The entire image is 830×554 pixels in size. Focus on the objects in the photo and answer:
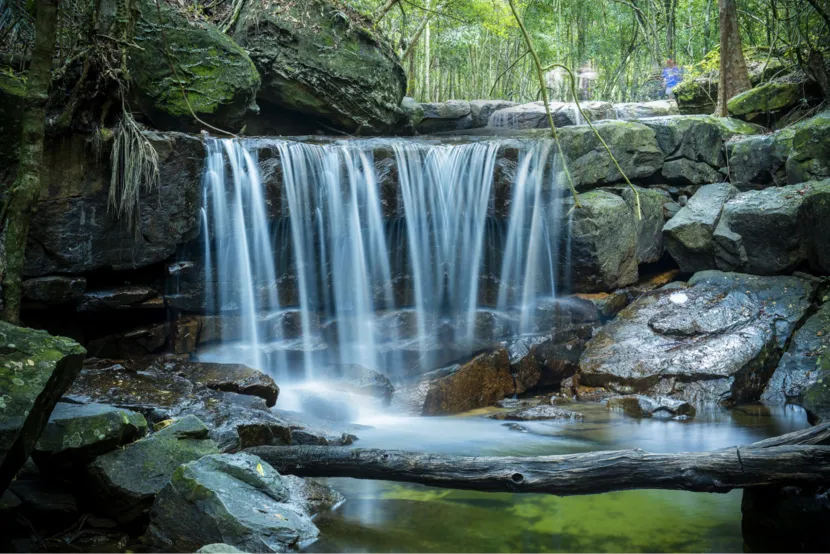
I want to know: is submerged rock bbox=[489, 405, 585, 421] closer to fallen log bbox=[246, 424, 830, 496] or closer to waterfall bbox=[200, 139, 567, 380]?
waterfall bbox=[200, 139, 567, 380]

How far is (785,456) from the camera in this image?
3.73 meters

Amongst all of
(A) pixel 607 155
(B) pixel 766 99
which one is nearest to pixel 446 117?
(A) pixel 607 155

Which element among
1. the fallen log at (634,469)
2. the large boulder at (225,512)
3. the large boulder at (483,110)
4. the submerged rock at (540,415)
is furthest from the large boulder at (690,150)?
the large boulder at (225,512)

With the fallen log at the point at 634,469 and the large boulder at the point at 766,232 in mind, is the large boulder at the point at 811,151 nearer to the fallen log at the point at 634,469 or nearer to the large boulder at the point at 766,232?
the large boulder at the point at 766,232

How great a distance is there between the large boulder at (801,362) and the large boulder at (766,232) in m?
0.98

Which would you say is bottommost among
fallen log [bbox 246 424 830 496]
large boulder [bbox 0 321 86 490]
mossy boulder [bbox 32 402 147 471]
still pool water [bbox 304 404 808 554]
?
still pool water [bbox 304 404 808 554]

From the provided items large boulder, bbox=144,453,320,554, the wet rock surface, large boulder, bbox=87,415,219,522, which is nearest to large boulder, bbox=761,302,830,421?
the wet rock surface

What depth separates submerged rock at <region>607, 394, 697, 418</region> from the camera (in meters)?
7.54

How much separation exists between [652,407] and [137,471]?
224 inches

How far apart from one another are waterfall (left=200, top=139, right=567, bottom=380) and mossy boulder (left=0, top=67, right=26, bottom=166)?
2337 millimetres

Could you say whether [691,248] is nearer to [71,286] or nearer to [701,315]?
[701,315]

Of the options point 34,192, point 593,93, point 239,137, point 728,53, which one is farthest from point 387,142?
point 593,93

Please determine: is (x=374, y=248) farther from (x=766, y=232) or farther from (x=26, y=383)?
(x=26, y=383)

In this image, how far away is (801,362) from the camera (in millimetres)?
8195
